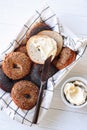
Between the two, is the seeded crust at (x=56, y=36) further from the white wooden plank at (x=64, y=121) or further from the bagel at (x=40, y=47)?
the white wooden plank at (x=64, y=121)

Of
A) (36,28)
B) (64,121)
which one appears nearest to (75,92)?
(64,121)

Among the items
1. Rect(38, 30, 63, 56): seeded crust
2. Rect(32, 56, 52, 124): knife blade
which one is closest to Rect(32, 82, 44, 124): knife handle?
Rect(32, 56, 52, 124): knife blade

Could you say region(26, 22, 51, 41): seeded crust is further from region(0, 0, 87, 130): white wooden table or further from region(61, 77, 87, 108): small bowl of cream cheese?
region(61, 77, 87, 108): small bowl of cream cheese

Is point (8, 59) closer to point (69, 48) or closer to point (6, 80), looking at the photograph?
point (6, 80)

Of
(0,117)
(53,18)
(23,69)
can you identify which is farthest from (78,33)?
(0,117)

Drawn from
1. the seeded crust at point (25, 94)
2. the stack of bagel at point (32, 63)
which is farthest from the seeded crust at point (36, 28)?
the seeded crust at point (25, 94)
